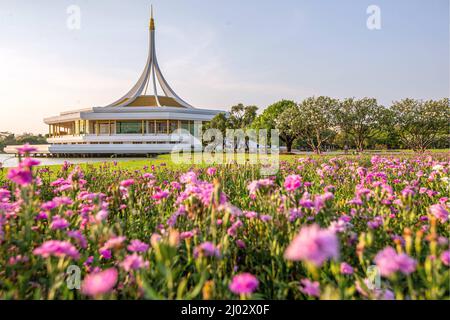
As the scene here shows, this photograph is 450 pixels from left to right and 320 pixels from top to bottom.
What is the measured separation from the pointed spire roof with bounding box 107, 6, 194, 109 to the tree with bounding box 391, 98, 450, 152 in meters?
35.6

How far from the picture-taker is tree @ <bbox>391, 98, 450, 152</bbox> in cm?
2428

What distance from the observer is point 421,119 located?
24766 mm

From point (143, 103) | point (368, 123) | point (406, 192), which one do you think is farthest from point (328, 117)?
point (143, 103)

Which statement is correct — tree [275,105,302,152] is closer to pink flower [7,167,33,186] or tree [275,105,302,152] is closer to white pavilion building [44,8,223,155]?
white pavilion building [44,8,223,155]

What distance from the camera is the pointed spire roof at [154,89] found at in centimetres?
5338

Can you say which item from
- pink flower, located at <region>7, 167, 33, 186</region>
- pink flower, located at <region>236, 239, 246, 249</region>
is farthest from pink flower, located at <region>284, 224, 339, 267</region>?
pink flower, located at <region>7, 167, 33, 186</region>

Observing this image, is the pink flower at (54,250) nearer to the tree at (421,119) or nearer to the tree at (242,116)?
the tree at (242,116)

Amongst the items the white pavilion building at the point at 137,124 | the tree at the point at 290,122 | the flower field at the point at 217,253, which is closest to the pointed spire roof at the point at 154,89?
the white pavilion building at the point at 137,124
